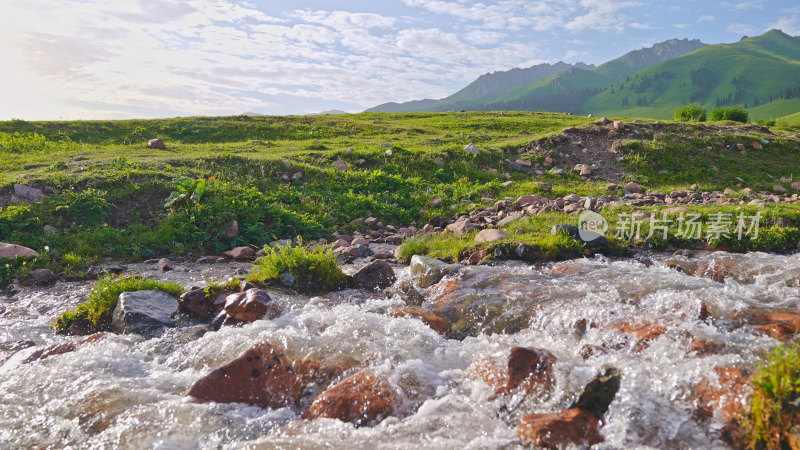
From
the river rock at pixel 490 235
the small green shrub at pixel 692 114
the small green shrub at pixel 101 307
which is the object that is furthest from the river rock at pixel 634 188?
the small green shrub at pixel 692 114

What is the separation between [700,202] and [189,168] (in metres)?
16.2

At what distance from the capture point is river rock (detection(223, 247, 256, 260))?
A: 11.5m

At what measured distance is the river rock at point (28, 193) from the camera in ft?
42.1

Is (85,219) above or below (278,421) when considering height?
above

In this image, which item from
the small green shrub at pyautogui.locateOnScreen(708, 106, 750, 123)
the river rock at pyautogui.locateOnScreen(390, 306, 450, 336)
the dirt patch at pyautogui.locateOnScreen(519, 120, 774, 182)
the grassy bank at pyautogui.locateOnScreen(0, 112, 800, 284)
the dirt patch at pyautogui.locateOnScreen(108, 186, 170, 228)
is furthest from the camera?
the small green shrub at pyautogui.locateOnScreen(708, 106, 750, 123)

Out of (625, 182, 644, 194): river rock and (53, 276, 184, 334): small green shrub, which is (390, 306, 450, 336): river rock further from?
(625, 182, 644, 194): river rock

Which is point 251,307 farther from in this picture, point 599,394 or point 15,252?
point 15,252

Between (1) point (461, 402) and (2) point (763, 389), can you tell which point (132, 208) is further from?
(2) point (763, 389)

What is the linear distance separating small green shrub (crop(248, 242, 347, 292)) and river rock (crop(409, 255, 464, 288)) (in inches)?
54.1

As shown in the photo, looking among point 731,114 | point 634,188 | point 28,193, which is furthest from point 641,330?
point 731,114

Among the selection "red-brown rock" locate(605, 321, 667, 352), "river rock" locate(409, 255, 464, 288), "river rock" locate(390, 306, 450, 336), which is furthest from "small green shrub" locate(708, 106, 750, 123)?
"river rock" locate(390, 306, 450, 336)

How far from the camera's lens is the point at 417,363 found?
565 centimetres

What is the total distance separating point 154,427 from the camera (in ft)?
15.7

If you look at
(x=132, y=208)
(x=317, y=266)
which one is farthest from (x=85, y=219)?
(x=317, y=266)
